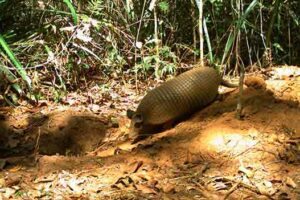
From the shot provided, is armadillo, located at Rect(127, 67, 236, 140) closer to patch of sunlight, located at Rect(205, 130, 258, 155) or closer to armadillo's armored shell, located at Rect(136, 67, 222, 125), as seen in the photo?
armadillo's armored shell, located at Rect(136, 67, 222, 125)

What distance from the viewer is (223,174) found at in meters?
3.06

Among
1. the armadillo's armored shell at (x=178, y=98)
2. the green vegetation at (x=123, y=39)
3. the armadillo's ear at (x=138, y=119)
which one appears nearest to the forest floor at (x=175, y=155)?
the armadillo's armored shell at (x=178, y=98)

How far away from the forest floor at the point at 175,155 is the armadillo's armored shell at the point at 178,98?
11 centimetres

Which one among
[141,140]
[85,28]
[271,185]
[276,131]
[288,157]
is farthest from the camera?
[85,28]

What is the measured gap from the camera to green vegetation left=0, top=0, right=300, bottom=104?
504cm

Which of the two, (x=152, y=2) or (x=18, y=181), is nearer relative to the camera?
(x=18, y=181)

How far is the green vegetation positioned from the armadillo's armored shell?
32.9 inches

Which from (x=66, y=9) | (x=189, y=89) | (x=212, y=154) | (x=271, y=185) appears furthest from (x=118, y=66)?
(x=271, y=185)

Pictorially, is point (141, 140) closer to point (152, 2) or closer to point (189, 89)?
point (189, 89)

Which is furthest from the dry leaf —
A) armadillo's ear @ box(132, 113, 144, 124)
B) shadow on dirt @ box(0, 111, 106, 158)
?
shadow on dirt @ box(0, 111, 106, 158)

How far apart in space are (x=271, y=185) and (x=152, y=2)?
3073 mm

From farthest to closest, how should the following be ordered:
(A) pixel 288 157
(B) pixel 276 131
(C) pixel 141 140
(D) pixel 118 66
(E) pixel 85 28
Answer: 1. (D) pixel 118 66
2. (E) pixel 85 28
3. (C) pixel 141 140
4. (B) pixel 276 131
5. (A) pixel 288 157

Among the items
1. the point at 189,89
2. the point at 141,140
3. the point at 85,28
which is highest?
the point at 85,28

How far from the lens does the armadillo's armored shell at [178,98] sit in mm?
3963
